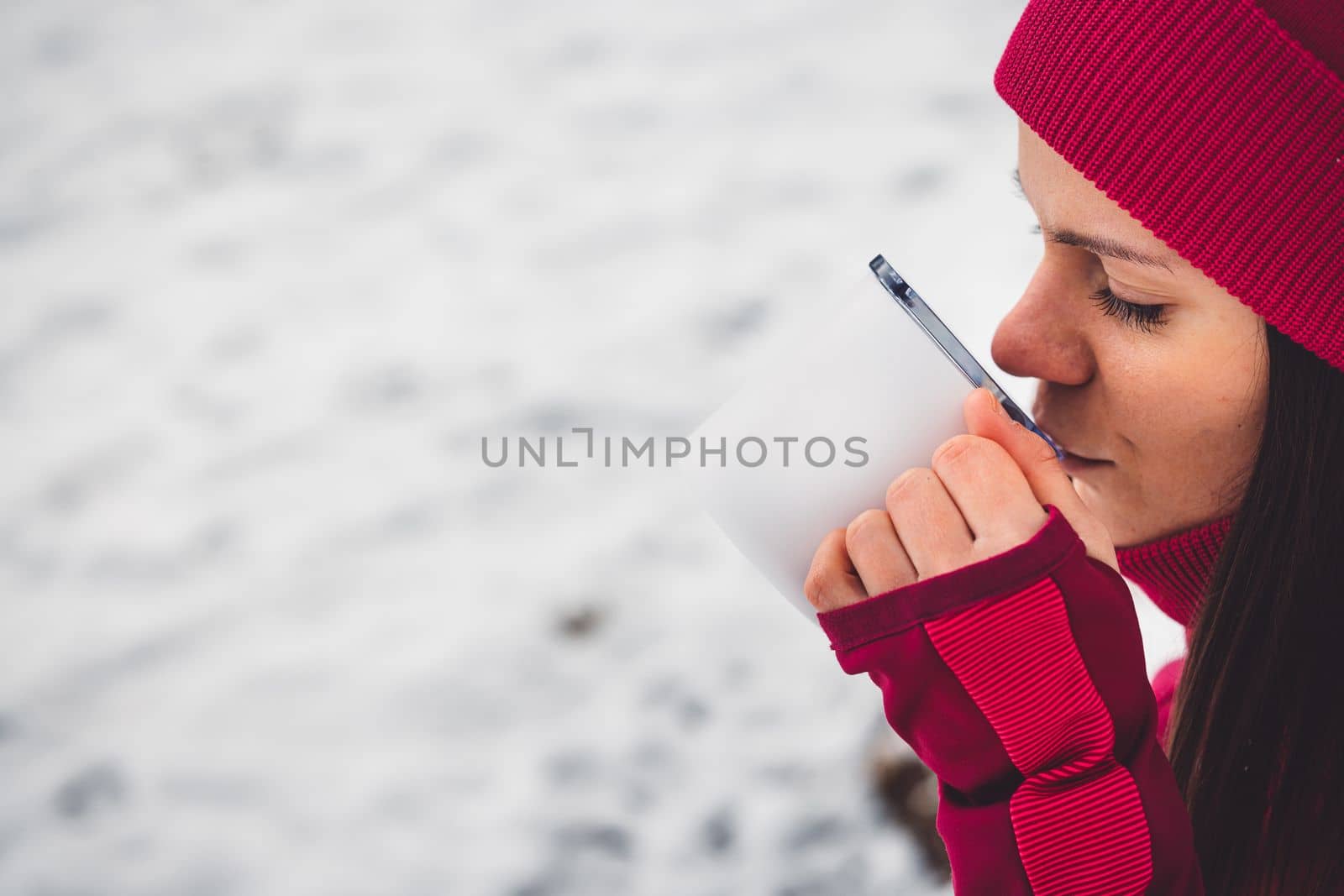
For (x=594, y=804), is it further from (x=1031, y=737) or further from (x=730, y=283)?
(x=730, y=283)

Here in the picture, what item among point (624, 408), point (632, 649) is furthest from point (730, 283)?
point (632, 649)

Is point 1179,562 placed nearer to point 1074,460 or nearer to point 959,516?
point 1074,460

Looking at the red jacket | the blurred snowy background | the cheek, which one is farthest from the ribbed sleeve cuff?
the blurred snowy background

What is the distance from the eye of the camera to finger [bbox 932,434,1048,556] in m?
0.89

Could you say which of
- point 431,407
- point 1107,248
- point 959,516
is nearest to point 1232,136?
point 1107,248

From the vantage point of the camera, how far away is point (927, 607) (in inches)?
34.9

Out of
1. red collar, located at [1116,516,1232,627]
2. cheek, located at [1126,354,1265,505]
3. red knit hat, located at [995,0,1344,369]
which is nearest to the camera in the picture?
red knit hat, located at [995,0,1344,369]

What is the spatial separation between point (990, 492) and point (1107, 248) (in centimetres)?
26

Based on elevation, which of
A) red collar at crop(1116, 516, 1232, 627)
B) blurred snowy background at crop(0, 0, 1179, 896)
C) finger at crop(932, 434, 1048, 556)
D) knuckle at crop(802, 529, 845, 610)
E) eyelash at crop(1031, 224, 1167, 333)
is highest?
blurred snowy background at crop(0, 0, 1179, 896)

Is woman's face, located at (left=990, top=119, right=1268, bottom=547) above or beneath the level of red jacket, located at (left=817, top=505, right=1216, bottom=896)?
above

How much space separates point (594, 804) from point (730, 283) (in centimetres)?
121

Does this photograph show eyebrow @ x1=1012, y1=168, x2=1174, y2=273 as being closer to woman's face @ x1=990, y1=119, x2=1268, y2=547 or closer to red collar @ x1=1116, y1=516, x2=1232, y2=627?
woman's face @ x1=990, y1=119, x2=1268, y2=547

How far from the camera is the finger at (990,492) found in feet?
2.93

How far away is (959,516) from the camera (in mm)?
917
